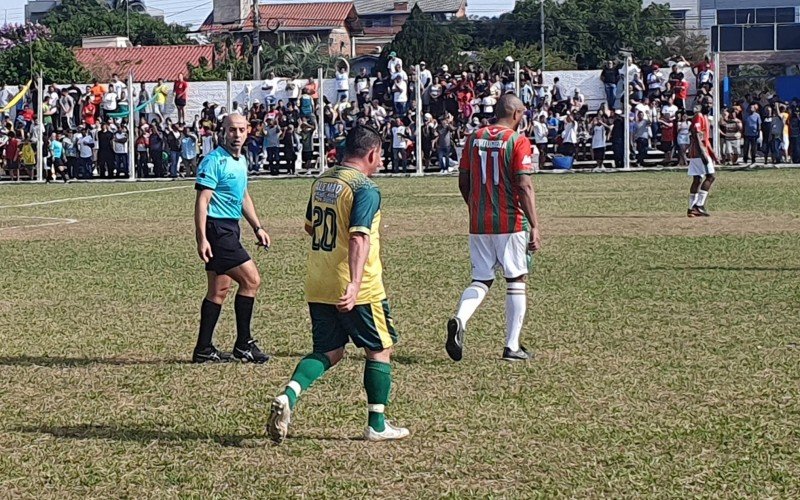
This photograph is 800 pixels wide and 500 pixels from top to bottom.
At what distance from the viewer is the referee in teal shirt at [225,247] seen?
9.66 meters

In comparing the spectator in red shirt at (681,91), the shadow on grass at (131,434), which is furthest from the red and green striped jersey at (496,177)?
the spectator in red shirt at (681,91)

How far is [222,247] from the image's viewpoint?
9750 millimetres

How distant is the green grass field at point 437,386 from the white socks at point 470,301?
36 cm

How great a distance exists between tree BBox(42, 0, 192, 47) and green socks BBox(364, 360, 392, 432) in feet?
337

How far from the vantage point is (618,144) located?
1663 inches

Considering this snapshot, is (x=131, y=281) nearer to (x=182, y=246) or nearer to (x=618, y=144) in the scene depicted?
(x=182, y=246)

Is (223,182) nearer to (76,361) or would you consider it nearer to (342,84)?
(76,361)

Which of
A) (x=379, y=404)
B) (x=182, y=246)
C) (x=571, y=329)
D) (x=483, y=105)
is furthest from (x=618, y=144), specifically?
(x=379, y=404)

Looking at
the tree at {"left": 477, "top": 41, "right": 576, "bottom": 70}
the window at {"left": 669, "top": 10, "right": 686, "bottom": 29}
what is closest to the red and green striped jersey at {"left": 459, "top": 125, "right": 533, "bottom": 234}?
the tree at {"left": 477, "top": 41, "right": 576, "bottom": 70}

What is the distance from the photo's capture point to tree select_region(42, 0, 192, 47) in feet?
351

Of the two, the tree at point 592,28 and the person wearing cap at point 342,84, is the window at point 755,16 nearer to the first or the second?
the tree at point 592,28

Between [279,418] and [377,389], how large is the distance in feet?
1.97

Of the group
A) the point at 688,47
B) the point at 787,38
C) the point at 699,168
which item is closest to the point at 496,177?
the point at 699,168

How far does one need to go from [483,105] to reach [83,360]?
33075 mm
